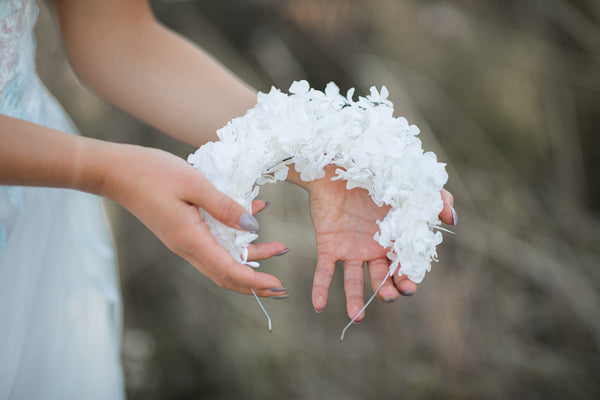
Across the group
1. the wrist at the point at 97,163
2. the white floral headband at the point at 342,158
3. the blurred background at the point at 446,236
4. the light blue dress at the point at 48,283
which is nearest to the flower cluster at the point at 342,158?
the white floral headband at the point at 342,158

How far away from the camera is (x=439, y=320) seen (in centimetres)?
154

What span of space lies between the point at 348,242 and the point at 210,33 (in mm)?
1267

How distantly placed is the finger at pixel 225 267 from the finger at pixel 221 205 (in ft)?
0.10

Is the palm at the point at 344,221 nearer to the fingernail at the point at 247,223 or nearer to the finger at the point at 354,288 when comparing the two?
the finger at the point at 354,288

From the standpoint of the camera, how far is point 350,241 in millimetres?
736

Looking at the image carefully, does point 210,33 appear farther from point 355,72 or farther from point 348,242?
point 348,242

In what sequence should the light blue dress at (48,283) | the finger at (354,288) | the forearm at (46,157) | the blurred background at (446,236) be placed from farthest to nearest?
the blurred background at (446,236) → the light blue dress at (48,283) → the finger at (354,288) → the forearm at (46,157)

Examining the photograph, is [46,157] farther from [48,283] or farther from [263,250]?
[48,283]

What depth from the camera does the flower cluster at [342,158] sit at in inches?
25.0

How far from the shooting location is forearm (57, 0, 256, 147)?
830 millimetres

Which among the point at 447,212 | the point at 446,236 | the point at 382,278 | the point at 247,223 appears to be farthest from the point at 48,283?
the point at 446,236

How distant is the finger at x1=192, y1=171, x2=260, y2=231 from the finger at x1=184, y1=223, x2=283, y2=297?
32 millimetres

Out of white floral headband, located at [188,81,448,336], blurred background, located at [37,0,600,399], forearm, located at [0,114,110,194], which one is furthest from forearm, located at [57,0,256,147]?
blurred background, located at [37,0,600,399]

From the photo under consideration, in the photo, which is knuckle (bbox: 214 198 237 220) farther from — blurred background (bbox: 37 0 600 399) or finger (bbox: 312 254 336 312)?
blurred background (bbox: 37 0 600 399)
